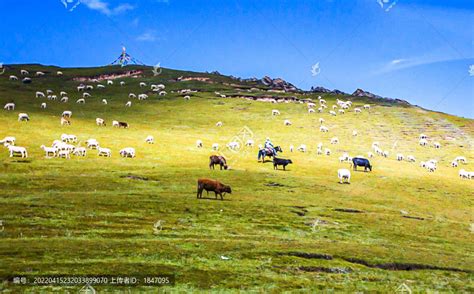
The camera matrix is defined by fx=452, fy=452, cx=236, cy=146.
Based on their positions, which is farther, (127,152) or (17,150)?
(127,152)

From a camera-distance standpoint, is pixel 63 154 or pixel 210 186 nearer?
pixel 210 186

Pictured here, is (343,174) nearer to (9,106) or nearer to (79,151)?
(79,151)

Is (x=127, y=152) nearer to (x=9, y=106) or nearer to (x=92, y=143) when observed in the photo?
(x=92, y=143)

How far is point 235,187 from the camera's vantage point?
160 ft

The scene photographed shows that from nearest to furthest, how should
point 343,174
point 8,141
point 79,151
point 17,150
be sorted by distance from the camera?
point 17,150 < point 343,174 < point 79,151 < point 8,141

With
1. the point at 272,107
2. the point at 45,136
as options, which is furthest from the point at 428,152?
the point at 45,136

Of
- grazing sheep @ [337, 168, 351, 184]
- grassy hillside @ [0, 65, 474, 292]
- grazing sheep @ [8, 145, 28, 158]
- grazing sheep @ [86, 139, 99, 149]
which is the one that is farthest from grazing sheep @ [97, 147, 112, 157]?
grazing sheep @ [337, 168, 351, 184]

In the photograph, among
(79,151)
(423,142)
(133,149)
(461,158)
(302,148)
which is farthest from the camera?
(423,142)

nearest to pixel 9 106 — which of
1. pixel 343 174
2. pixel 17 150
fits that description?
pixel 17 150

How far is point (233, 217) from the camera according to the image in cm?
3578

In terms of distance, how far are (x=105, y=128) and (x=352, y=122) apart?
61011 millimetres

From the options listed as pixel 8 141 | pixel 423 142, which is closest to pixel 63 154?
pixel 8 141

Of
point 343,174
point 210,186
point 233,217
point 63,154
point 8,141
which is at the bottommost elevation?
point 233,217

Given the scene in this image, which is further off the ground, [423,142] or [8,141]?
[423,142]
